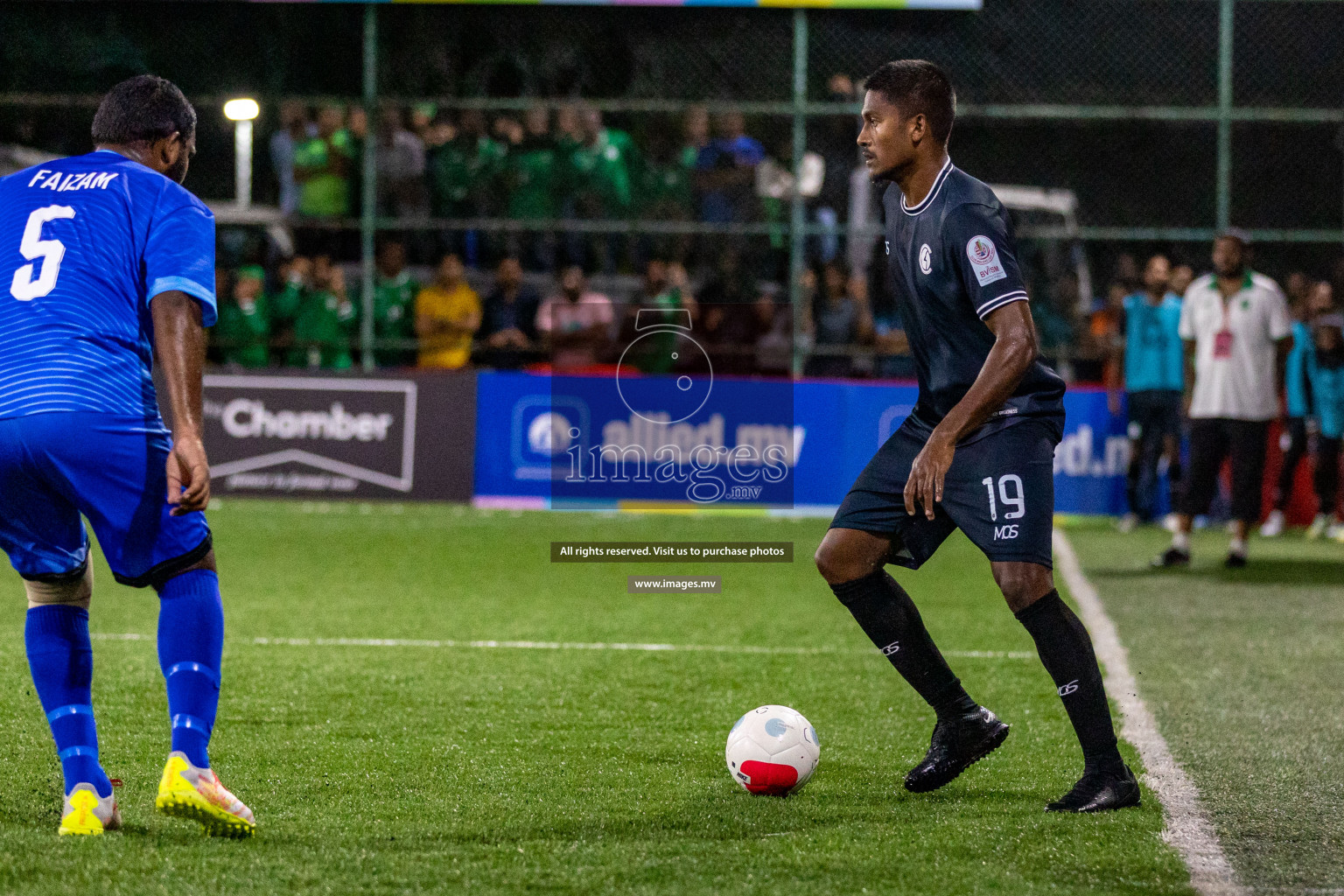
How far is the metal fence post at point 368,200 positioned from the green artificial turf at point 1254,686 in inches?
287

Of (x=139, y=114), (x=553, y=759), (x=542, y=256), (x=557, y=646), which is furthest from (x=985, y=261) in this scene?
(x=542, y=256)

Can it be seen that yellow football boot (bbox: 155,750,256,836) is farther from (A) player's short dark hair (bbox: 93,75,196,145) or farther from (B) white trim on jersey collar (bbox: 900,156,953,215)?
(B) white trim on jersey collar (bbox: 900,156,953,215)

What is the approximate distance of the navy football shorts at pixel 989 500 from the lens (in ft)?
14.4

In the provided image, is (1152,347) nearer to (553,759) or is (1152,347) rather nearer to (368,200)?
(368,200)

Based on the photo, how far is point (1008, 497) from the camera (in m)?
4.39

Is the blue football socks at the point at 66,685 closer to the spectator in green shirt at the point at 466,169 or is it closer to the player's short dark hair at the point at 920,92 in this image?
the player's short dark hair at the point at 920,92

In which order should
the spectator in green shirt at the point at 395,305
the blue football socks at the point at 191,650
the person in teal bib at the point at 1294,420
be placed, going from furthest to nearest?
1. the spectator in green shirt at the point at 395,305
2. the person in teal bib at the point at 1294,420
3. the blue football socks at the point at 191,650

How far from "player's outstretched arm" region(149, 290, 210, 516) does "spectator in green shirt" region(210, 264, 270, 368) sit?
39.5ft

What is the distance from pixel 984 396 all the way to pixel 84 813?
252cm

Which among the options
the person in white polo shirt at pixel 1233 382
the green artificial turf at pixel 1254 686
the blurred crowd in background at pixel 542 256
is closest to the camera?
the green artificial turf at pixel 1254 686

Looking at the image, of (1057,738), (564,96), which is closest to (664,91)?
(564,96)

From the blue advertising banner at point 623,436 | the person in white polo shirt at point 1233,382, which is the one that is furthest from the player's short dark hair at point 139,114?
the blue advertising banner at point 623,436

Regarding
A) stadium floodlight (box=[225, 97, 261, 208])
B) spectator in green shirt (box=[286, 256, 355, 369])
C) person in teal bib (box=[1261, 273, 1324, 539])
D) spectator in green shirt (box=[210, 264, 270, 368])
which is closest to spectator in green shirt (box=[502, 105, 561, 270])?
spectator in green shirt (box=[286, 256, 355, 369])

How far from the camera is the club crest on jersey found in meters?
4.33
